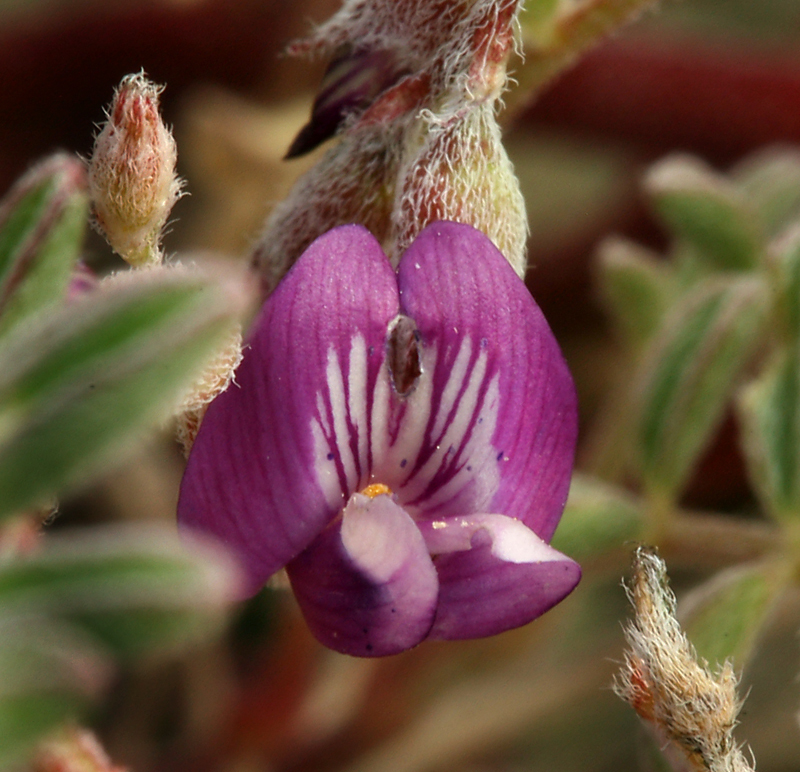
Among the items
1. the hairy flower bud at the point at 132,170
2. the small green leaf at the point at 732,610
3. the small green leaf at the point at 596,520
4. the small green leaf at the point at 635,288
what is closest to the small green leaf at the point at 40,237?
the hairy flower bud at the point at 132,170

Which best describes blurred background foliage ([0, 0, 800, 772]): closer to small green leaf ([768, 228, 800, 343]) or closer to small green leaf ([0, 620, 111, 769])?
small green leaf ([768, 228, 800, 343])

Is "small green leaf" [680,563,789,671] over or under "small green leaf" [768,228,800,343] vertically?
under

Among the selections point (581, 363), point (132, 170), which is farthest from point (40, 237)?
point (581, 363)

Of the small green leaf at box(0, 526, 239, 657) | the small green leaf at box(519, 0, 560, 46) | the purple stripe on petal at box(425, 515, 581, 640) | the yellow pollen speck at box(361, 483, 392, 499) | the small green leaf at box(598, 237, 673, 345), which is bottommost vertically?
the small green leaf at box(598, 237, 673, 345)

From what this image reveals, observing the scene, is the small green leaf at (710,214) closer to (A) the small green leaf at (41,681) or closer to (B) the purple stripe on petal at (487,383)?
(B) the purple stripe on petal at (487,383)

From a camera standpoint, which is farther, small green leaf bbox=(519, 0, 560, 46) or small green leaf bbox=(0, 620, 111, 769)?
small green leaf bbox=(519, 0, 560, 46)

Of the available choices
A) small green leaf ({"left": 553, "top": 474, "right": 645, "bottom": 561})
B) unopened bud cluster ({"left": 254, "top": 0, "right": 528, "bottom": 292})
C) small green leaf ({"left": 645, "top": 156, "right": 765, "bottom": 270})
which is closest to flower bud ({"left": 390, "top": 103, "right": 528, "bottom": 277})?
unopened bud cluster ({"left": 254, "top": 0, "right": 528, "bottom": 292})

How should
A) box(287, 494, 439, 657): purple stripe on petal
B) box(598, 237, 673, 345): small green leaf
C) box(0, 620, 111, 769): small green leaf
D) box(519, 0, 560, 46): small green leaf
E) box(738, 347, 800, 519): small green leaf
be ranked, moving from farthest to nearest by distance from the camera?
box(598, 237, 673, 345): small green leaf
box(738, 347, 800, 519): small green leaf
box(519, 0, 560, 46): small green leaf
box(287, 494, 439, 657): purple stripe on petal
box(0, 620, 111, 769): small green leaf
